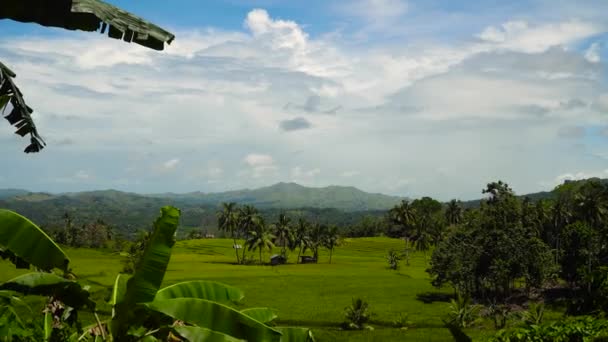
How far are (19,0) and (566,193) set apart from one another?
87769mm

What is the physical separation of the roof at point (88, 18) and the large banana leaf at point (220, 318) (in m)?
2.76

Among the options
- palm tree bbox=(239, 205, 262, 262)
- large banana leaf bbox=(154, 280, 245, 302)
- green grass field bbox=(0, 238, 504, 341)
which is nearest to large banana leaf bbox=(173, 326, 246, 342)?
large banana leaf bbox=(154, 280, 245, 302)

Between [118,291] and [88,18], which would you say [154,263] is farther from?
[88,18]

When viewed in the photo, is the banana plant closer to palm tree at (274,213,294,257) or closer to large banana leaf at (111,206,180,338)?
large banana leaf at (111,206,180,338)

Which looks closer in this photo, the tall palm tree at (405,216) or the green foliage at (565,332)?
the green foliage at (565,332)

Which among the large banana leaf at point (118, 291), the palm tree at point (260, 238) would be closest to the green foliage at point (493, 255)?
the palm tree at point (260, 238)

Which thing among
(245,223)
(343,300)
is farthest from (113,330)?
(245,223)

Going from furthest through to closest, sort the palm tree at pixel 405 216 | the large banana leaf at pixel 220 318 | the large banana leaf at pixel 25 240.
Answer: the palm tree at pixel 405 216
the large banana leaf at pixel 220 318
the large banana leaf at pixel 25 240

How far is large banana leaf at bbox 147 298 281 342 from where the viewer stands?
571 cm

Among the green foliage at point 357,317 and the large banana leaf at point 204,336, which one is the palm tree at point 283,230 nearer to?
Answer: the green foliage at point 357,317

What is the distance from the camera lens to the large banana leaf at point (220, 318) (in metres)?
5.71

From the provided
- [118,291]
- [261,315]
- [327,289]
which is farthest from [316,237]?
[118,291]

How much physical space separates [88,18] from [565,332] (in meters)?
10.8

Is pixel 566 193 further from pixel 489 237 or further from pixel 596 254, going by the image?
pixel 489 237
